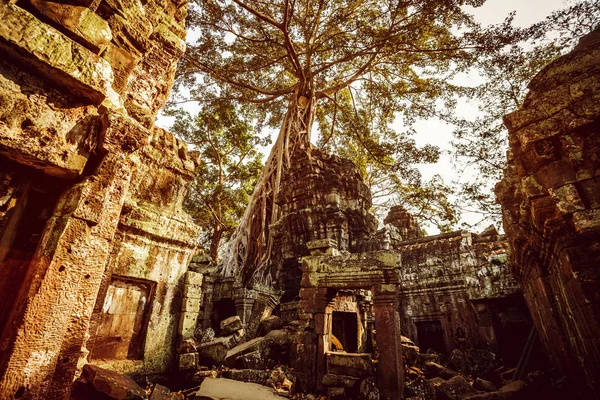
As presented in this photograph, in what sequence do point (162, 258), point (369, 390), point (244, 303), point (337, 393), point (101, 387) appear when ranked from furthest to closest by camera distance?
point (244, 303) < point (337, 393) < point (369, 390) < point (162, 258) < point (101, 387)

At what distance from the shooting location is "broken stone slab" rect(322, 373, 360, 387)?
15.8 feet

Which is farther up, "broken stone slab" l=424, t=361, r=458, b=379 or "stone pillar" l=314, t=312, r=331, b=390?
"stone pillar" l=314, t=312, r=331, b=390

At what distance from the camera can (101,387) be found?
246 cm

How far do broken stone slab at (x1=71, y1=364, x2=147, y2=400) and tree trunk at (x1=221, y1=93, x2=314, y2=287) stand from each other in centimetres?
706

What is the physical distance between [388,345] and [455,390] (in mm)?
1239

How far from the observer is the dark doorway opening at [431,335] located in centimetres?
1014

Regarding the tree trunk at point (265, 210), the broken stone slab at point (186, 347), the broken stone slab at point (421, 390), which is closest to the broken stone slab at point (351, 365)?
the broken stone slab at point (421, 390)

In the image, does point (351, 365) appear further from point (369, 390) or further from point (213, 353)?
point (213, 353)

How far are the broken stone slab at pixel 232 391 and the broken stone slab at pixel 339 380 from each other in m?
1.18

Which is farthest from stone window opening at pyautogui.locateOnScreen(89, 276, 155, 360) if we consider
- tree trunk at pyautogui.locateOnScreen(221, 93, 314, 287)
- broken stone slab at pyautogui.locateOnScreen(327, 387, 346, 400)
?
tree trunk at pyautogui.locateOnScreen(221, 93, 314, 287)

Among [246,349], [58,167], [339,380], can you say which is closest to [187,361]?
[246,349]

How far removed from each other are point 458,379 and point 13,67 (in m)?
6.79

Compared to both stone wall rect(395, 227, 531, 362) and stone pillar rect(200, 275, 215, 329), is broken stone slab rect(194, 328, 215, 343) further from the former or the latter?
stone wall rect(395, 227, 531, 362)

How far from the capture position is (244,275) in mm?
10820
